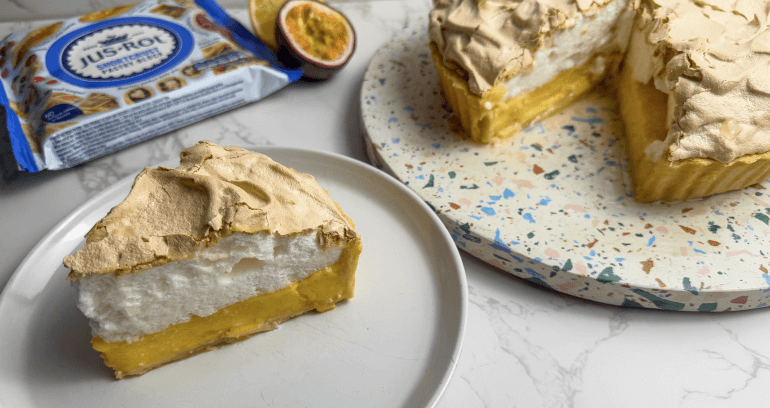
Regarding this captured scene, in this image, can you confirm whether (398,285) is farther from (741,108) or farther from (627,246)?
(741,108)

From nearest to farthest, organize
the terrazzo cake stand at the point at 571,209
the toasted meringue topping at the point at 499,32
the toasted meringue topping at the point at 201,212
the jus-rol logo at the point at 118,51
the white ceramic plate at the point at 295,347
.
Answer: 1. the toasted meringue topping at the point at 201,212
2. the white ceramic plate at the point at 295,347
3. the terrazzo cake stand at the point at 571,209
4. the toasted meringue topping at the point at 499,32
5. the jus-rol logo at the point at 118,51

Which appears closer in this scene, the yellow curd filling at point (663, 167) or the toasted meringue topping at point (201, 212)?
the toasted meringue topping at point (201, 212)

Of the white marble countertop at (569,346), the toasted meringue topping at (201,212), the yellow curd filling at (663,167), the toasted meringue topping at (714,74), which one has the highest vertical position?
the toasted meringue topping at (714,74)

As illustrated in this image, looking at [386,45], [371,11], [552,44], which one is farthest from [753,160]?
[371,11]

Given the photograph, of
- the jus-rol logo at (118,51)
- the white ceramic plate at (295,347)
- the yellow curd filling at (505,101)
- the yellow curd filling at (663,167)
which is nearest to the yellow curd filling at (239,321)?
the white ceramic plate at (295,347)

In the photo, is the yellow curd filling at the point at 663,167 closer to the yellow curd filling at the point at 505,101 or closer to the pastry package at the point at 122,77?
the yellow curd filling at the point at 505,101

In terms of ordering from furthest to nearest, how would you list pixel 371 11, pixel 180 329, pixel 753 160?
pixel 371 11 → pixel 753 160 → pixel 180 329

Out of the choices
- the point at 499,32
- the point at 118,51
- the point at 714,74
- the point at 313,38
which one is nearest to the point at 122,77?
the point at 118,51
